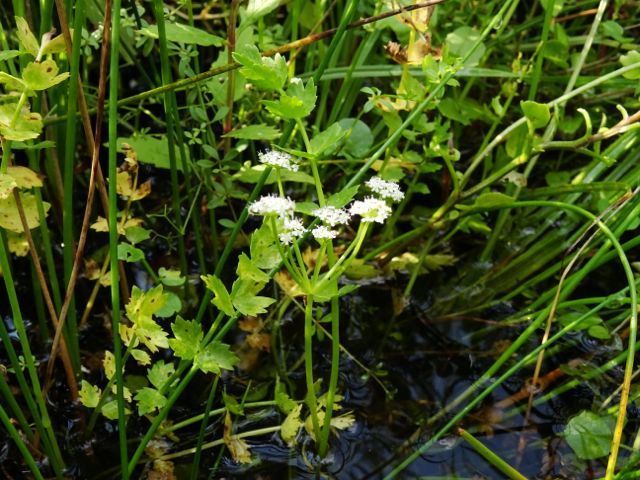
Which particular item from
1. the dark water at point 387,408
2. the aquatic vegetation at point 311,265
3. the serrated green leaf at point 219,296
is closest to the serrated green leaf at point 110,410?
the aquatic vegetation at point 311,265

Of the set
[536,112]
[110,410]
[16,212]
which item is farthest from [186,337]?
[536,112]

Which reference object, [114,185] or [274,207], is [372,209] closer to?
[274,207]

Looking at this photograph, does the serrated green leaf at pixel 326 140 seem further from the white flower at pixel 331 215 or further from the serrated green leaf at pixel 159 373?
the serrated green leaf at pixel 159 373

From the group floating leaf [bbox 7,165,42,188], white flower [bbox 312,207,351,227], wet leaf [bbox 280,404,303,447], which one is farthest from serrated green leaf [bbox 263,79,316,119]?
wet leaf [bbox 280,404,303,447]

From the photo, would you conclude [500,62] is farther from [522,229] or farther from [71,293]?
[71,293]

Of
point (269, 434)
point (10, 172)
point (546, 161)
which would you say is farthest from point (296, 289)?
point (546, 161)
